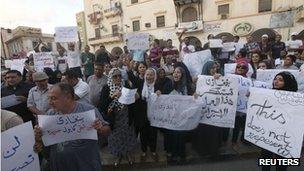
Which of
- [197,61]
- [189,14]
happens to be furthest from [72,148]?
[189,14]

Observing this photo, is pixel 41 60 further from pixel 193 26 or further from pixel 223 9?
pixel 223 9

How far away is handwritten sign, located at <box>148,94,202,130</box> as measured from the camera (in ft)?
15.4

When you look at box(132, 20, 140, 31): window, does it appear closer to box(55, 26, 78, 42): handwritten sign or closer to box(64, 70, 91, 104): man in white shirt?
box(55, 26, 78, 42): handwritten sign

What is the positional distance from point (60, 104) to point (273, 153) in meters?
2.96

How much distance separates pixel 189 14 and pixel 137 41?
22.0 meters

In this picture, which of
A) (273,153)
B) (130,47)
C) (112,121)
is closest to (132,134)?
(112,121)

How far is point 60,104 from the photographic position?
2.73 metres

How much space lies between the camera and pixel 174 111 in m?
4.75

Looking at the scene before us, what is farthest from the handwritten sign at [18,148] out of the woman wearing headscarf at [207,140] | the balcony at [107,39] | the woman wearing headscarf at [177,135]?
the balcony at [107,39]

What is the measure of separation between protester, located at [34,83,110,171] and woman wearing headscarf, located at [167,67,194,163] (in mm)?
2053

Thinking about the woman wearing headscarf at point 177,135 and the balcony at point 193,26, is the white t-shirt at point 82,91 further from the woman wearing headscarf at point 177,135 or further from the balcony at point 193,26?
the balcony at point 193,26

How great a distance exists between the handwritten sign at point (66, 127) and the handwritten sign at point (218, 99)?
240 cm

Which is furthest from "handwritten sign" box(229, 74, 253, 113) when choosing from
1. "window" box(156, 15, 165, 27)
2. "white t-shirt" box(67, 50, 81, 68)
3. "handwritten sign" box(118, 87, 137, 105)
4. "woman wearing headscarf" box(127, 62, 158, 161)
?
"window" box(156, 15, 165, 27)

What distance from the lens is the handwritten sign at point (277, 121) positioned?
3475 mm
